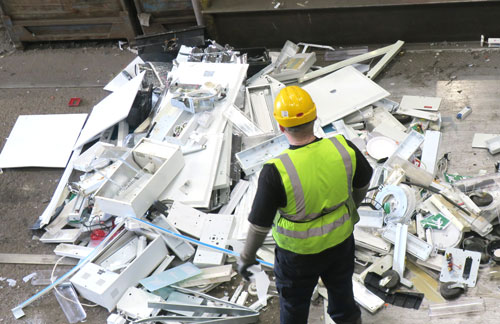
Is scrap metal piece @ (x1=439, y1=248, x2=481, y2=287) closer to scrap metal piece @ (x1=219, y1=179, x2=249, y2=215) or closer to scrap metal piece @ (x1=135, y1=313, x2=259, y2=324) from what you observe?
scrap metal piece @ (x1=135, y1=313, x2=259, y2=324)

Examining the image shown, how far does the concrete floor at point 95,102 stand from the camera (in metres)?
3.25

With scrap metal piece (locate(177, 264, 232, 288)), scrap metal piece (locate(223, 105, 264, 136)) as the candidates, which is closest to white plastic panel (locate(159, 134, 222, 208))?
scrap metal piece (locate(223, 105, 264, 136))

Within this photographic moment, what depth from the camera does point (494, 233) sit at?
3.26m

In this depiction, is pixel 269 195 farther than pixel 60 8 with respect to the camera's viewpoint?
No

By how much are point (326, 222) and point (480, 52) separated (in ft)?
12.1

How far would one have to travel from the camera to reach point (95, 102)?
5211mm

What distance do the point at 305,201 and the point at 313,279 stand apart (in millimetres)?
542

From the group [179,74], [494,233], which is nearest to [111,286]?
[179,74]

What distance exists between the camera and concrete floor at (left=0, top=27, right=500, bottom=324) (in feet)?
10.7

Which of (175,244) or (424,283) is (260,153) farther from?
(424,283)

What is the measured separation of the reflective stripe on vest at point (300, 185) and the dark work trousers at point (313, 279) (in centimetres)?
23

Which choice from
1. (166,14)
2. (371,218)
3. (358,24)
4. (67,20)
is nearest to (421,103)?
(358,24)

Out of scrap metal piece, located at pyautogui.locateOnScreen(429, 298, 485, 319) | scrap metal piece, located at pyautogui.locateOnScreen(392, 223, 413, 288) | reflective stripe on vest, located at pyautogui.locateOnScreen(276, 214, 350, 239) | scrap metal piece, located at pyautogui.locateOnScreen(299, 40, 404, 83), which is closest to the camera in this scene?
reflective stripe on vest, located at pyautogui.locateOnScreen(276, 214, 350, 239)

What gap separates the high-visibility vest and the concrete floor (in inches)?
37.3
